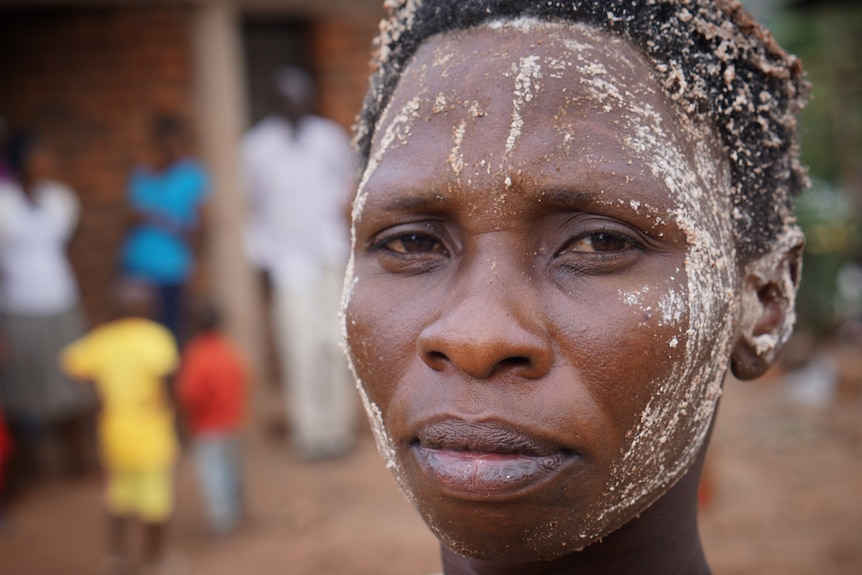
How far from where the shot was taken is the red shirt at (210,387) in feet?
18.3

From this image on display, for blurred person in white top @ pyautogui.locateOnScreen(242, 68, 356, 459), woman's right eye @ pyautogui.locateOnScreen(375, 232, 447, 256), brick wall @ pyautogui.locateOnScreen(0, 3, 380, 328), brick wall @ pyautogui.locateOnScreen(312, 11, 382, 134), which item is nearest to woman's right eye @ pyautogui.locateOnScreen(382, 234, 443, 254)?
woman's right eye @ pyautogui.locateOnScreen(375, 232, 447, 256)

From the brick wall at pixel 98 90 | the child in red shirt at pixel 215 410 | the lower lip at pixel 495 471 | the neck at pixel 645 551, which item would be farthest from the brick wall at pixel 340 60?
the lower lip at pixel 495 471

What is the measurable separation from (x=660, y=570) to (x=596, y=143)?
0.85 meters

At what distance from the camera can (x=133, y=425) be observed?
5160 millimetres

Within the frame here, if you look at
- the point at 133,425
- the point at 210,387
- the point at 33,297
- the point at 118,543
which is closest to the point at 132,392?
the point at 133,425

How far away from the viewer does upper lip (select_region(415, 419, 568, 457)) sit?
1.50 metres

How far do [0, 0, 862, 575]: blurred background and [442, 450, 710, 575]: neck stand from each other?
138 inches

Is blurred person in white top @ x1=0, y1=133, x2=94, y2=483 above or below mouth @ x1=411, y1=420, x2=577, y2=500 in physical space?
below

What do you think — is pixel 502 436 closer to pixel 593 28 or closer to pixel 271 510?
pixel 593 28

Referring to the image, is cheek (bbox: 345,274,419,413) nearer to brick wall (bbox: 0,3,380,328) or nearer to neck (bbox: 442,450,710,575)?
neck (bbox: 442,450,710,575)

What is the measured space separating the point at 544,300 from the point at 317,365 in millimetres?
5695

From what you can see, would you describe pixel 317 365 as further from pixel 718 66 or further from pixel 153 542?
pixel 718 66

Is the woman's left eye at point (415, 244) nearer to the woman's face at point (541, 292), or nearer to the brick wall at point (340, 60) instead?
the woman's face at point (541, 292)

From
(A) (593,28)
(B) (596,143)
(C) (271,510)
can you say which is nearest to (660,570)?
(B) (596,143)
